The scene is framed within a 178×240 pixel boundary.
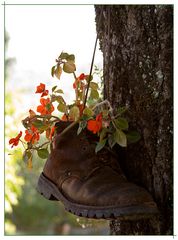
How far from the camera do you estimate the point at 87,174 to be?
1.36 meters

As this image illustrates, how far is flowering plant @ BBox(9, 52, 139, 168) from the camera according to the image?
1325mm

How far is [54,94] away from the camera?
1.48 metres

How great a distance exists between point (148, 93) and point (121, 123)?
5.2 inches

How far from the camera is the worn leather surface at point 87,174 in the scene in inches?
49.5

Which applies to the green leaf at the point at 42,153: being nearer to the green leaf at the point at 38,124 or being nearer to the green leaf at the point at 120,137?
the green leaf at the point at 38,124

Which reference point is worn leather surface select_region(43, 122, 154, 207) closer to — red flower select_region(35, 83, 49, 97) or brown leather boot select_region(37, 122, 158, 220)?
brown leather boot select_region(37, 122, 158, 220)

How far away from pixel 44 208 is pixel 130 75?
663 centimetres

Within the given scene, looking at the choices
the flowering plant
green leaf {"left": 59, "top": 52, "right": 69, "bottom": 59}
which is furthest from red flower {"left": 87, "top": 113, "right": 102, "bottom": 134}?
green leaf {"left": 59, "top": 52, "right": 69, "bottom": 59}

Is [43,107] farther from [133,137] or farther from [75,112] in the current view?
[133,137]

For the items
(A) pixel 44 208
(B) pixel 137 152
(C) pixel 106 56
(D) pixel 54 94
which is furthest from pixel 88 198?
(A) pixel 44 208

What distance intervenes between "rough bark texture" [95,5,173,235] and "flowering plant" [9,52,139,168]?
0.18 feet

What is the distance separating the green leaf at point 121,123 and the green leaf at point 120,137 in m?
0.01

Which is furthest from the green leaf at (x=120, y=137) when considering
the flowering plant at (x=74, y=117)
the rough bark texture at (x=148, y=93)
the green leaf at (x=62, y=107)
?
the green leaf at (x=62, y=107)

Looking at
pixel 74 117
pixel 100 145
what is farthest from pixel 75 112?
pixel 100 145
